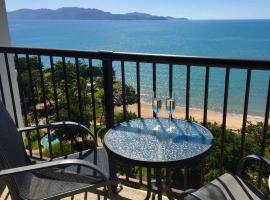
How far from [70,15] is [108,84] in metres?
170

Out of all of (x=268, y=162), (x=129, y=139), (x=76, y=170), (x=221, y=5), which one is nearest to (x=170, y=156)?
(x=129, y=139)

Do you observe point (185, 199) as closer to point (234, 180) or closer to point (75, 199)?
point (234, 180)

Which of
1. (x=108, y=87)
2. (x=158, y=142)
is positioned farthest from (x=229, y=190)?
(x=108, y=87)

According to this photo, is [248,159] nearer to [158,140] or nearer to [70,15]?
[158,140]

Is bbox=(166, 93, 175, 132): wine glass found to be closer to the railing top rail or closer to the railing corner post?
the railing top rail

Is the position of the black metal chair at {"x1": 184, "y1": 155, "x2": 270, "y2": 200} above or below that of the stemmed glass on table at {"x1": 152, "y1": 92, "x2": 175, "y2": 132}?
below

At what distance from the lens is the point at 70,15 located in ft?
537

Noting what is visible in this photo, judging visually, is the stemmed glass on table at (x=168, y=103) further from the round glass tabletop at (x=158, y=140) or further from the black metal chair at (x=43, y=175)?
the black metal chair at (x=43, y=175)

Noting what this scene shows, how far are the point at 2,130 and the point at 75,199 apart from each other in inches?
40.4

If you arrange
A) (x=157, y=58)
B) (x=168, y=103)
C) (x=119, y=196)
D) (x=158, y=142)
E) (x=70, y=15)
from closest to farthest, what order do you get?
(x=158, y=142) < (x=168, y=103) < (x=157, y=58) < (x=119, y=196) < (x=70, y=15)

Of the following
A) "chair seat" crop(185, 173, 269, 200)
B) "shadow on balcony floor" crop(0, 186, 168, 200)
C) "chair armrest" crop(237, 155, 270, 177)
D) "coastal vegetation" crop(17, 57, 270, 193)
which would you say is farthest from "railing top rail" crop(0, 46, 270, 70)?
"shadow on balcony floor" crop(0, 186, 168, 200)

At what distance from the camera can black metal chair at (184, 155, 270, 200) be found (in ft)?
5.58

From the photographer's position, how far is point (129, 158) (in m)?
1.76

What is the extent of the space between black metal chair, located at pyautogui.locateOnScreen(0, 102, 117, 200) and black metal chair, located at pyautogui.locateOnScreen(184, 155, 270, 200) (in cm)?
55
